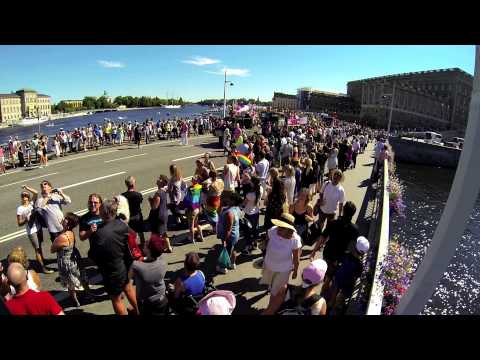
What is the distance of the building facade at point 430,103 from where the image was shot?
3575 inches

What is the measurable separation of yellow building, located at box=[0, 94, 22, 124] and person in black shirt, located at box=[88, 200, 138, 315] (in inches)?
5285

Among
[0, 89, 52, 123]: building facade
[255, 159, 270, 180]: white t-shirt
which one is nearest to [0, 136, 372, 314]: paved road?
[255, 159, 270, 180]: white t-shirt

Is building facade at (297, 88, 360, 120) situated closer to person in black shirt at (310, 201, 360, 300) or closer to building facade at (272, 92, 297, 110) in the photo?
building facade at (272, 92, 297, 110)

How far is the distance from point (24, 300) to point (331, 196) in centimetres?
535

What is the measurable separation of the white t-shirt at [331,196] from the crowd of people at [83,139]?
1417 centimetres

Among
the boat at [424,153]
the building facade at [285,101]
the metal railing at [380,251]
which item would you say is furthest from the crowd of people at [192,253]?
the building facade at [285,101]

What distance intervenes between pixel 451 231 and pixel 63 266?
507 cm

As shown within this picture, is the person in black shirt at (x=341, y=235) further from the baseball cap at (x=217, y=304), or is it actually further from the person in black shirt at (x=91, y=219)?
the person in black shirt at (x=91, y=219)

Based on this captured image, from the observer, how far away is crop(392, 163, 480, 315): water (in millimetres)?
10859

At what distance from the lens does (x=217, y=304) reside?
323 centimetres
